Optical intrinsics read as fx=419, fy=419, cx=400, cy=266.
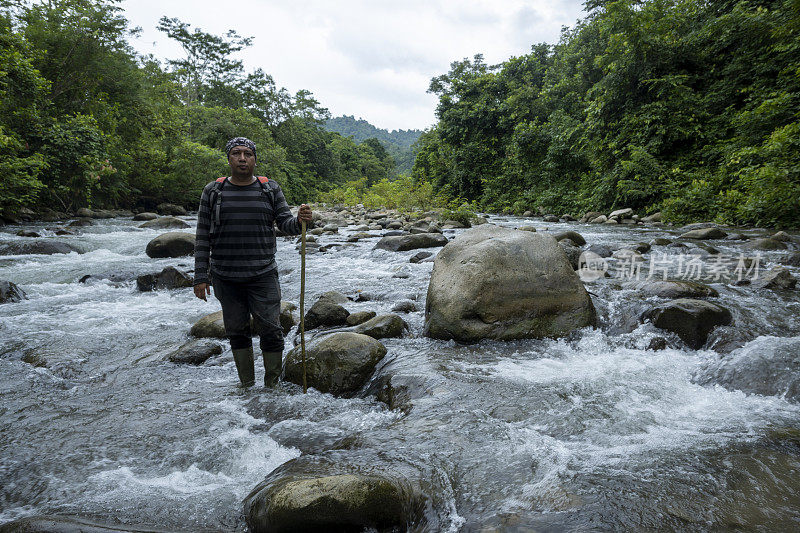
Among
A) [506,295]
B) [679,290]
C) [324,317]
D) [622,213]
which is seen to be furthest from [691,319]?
[622,213]

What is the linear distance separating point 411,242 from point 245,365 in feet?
22.7

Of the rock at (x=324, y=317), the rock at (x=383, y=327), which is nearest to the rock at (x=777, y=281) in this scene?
the rock at (x=383, y=327)

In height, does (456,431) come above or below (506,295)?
below

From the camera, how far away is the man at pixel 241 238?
3.43m

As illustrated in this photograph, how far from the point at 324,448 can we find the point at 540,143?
21.8 m

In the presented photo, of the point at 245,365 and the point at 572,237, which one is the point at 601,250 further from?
the point at 245,365

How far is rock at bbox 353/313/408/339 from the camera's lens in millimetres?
4770

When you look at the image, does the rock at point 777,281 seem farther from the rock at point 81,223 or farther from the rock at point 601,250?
the rock at point 81,223

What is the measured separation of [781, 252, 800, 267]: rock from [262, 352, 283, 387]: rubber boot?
7.92 metres

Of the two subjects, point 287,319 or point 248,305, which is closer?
point 248,305

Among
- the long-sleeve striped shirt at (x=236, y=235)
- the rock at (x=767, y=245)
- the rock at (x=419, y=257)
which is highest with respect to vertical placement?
the long-sleeve striped shirt at (x=236, y=235)

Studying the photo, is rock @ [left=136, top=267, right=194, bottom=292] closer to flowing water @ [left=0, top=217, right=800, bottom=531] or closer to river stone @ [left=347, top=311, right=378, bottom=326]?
flowing water @ [left=0, top=217, right=800, bottom=531]

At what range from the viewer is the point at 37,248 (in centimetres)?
1009

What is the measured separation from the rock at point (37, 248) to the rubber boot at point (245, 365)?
9.25 m
